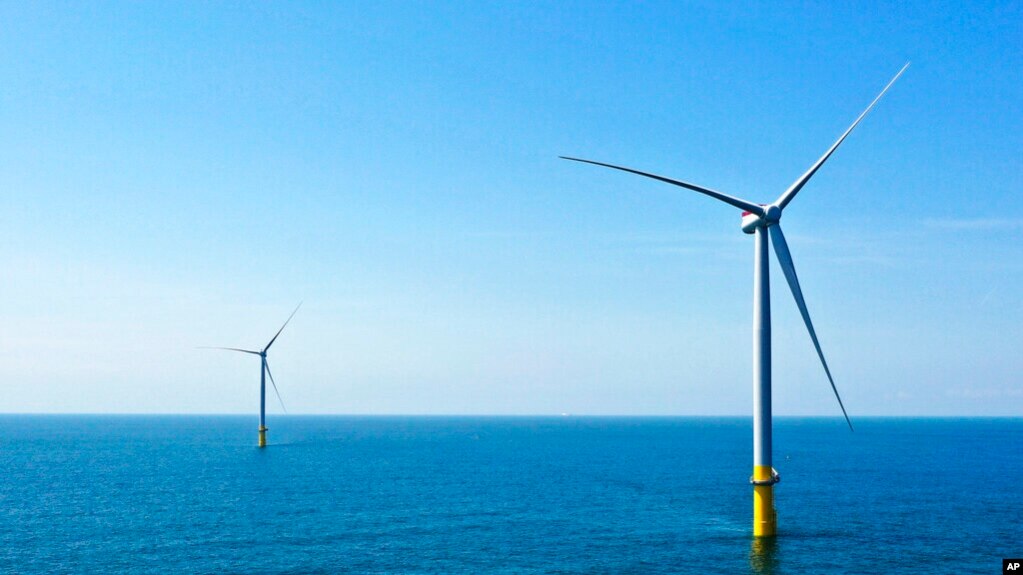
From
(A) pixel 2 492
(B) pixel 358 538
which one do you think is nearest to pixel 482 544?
(B) pixel 358 538

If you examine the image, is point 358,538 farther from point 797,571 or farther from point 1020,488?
point 1020,488

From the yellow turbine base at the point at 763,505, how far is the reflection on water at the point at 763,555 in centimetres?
75

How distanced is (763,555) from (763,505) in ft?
14.5

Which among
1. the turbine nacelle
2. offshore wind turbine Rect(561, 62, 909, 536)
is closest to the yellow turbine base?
offshore wind turbine Rect(561, 62, 909, 536)

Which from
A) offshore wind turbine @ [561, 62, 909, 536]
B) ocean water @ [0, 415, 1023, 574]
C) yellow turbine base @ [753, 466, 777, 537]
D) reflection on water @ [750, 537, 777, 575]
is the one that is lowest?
ocean water @ [0, 415, 1023, 574]

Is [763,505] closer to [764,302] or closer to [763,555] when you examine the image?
[763,555]

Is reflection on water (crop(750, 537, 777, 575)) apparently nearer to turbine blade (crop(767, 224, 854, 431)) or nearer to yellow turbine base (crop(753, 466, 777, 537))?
yellow turbine base (crop(753, 466, 777, 537))

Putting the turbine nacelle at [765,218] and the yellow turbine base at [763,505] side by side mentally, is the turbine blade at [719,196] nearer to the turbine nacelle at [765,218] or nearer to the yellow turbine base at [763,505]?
the turbine nacelle at [765,218]

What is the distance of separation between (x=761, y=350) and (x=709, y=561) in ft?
63.6

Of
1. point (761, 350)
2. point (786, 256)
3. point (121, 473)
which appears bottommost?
point (121, 473)

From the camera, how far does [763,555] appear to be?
66.9 meters

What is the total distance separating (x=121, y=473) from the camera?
146m

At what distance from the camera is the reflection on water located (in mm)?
62838

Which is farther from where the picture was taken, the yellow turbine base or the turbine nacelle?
the turbine nacelle
